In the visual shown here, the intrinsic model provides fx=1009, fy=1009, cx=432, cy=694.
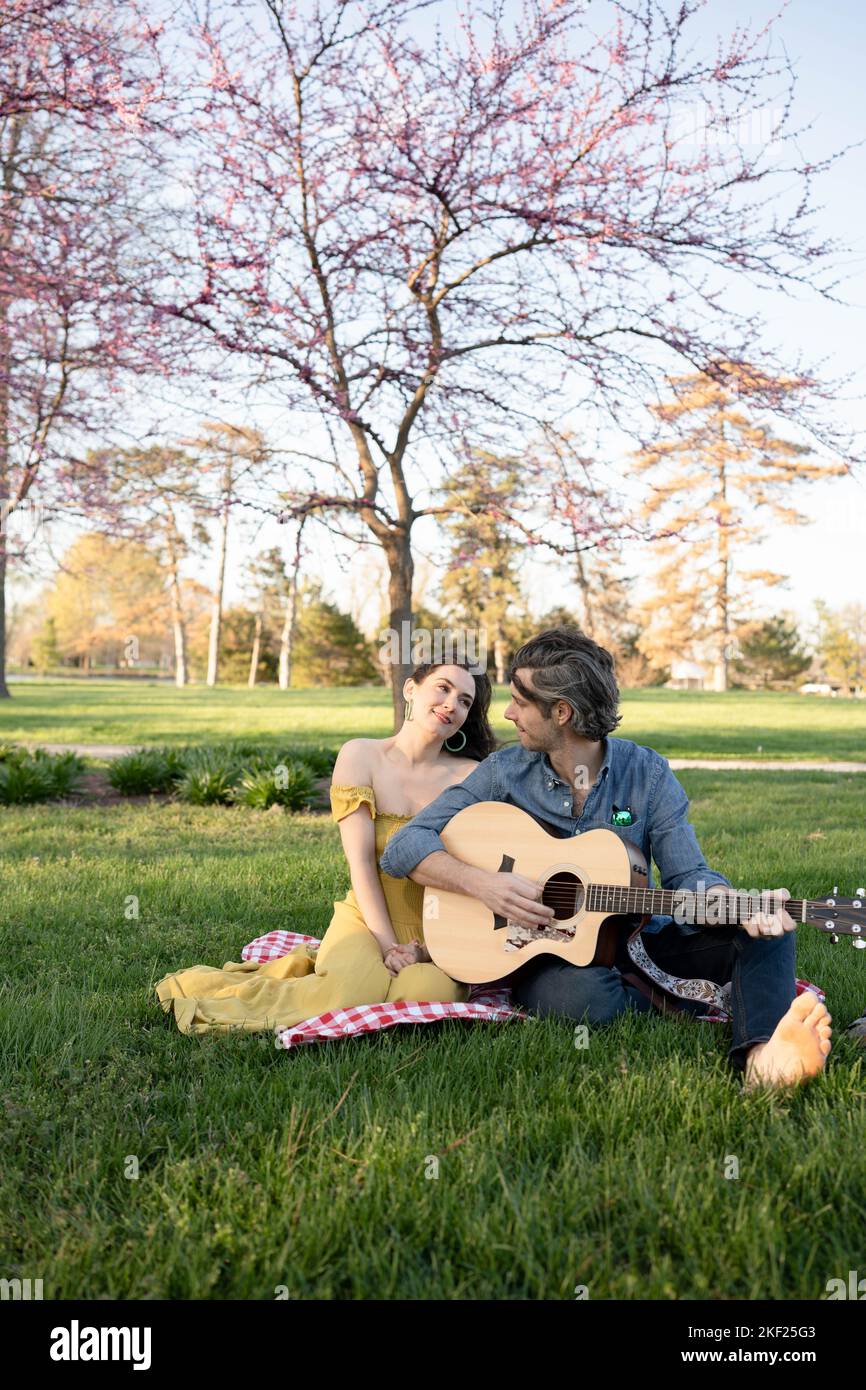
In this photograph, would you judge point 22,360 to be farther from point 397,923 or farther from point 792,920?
point 792,920

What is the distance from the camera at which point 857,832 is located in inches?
275

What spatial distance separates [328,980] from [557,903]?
2.74 feet

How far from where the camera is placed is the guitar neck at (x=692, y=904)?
8.94 ft

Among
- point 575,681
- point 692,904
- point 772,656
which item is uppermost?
point 772,656

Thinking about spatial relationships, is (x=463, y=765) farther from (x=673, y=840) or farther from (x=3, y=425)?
(x=3, y=425)

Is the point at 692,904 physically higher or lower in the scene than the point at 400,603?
lower

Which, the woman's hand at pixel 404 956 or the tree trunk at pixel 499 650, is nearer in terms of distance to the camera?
the woman's hand at pixel 404 956

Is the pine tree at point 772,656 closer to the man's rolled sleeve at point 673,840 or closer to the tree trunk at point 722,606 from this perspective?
the tree trunk at point 722,606

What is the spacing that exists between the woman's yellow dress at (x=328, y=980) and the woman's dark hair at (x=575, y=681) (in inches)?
35.3

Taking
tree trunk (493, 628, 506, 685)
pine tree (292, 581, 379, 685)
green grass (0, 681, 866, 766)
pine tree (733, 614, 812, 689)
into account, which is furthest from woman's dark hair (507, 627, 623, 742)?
pine tree (733, 614, 812, 689)

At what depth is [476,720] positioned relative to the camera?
4.01 m

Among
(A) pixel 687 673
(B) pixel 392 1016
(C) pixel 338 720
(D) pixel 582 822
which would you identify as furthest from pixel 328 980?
(A) pixel 687 673

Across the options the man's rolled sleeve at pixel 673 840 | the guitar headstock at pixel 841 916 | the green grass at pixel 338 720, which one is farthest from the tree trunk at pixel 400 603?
the guitar headstock at pixel 841 916
